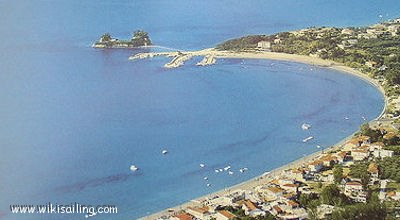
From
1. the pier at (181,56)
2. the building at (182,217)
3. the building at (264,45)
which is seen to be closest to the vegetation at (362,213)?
the building at (182,217)

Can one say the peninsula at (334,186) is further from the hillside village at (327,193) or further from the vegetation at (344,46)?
the vegetation at (344,46)

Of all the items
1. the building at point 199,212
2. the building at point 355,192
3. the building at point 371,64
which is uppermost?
the building at point 371,64

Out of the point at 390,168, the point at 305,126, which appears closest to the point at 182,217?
the point at 390,168

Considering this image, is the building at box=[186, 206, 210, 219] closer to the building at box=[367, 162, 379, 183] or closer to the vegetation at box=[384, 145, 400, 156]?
the building at box=[367, 162, 379, 183]

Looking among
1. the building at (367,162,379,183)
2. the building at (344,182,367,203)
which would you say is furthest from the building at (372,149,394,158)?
the building at (344,182,367,203)

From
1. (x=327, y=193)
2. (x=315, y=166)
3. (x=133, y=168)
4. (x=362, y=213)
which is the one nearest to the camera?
(x=362, y=213)

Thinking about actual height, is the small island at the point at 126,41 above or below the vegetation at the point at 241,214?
above

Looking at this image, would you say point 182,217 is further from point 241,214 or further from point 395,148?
point 395,148

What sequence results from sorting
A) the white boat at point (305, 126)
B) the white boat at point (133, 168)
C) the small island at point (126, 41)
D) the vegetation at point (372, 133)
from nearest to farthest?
the white boat at point (133, 168) < the vegetation at point (372, 133) < the white boat at point (305, 126) < the small island at point (126, 41)
